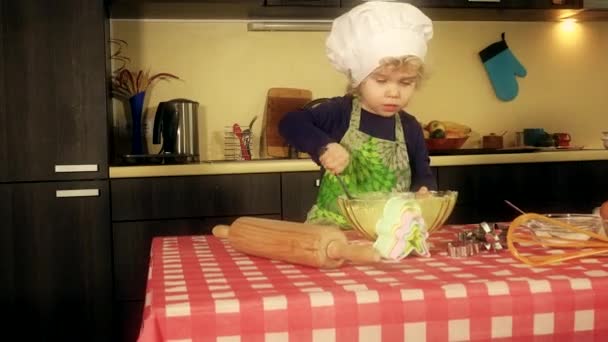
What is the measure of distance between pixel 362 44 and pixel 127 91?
5.64ft

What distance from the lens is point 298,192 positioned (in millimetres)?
2557

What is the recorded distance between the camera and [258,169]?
8.27 feet

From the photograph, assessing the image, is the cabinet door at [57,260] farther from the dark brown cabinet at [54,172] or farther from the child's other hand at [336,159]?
the child's other hand at [336,159]

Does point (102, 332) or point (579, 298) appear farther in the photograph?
point (102, 332)

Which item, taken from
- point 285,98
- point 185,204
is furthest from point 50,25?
point 285,98

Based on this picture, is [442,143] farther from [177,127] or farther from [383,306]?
[383,306]

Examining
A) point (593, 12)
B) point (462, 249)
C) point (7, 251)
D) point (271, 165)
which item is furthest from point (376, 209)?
point (593, 12)

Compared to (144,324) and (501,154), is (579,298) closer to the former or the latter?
(144,324)

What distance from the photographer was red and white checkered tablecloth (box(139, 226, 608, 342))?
0.74 metres

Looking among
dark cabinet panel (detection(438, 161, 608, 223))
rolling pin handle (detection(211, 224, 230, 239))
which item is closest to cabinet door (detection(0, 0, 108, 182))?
dark cabinet panel (detection(438, 161, 608, 223))

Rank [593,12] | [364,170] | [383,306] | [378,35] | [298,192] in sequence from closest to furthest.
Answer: [383,306] → [378,35] → [364,170] → [298,192] → [593,12]

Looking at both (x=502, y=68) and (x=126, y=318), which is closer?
(x=126, y=318)

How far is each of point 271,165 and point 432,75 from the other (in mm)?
768

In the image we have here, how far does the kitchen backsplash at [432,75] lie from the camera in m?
2.92
